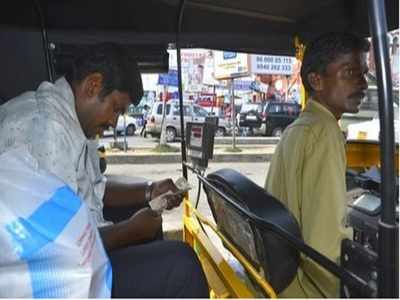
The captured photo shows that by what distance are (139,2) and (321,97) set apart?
1.19 m

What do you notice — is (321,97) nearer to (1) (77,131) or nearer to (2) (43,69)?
(1) (77,131)

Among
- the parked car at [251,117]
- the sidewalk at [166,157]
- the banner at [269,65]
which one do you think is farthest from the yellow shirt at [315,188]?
the parked car at [251,117]

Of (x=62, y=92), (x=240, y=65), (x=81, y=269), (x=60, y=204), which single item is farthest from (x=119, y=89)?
(x=240, y=65)

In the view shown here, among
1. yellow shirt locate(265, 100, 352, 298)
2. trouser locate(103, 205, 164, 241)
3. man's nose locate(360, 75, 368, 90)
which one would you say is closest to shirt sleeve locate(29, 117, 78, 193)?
yellow shirt locate(265, 100, 352, 298)

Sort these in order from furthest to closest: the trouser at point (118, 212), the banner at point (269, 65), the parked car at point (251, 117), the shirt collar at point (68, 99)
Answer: the parked car at point (251, 117) < the banner at point (269, 65) < the trouser at point (118, 212) < the shirt collar at point (68, 99)

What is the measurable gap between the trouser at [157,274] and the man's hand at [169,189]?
32cm

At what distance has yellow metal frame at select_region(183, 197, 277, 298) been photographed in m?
1.62

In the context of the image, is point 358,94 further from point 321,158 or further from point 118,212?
point 118,212

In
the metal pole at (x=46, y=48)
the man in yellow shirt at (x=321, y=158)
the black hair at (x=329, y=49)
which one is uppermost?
the metal pole at (x=46, y=48)

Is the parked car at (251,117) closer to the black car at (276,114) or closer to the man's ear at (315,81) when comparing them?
the black car at (276,114)

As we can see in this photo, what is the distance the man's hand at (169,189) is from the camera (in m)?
2.17

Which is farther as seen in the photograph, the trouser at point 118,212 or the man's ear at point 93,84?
the trouser at point 118,212

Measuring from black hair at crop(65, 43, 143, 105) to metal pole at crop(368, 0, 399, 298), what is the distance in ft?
3.34

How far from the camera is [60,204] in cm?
119
